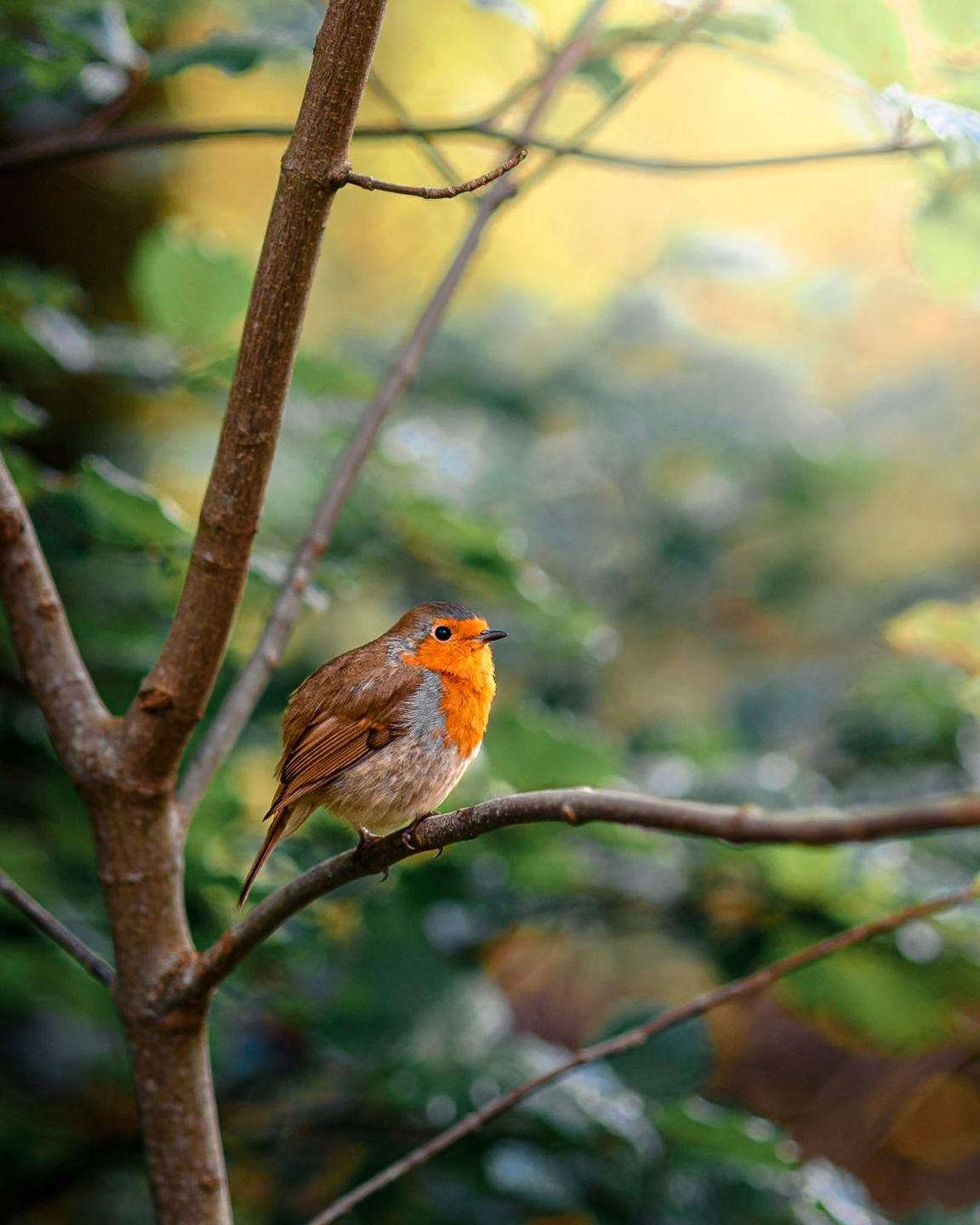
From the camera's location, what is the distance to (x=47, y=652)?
4.10ft

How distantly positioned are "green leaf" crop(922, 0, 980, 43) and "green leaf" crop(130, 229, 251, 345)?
104cm

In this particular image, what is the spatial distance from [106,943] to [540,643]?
922mm

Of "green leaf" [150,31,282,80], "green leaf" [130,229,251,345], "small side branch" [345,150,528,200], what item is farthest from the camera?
"green leaf" [130,229,251,345]

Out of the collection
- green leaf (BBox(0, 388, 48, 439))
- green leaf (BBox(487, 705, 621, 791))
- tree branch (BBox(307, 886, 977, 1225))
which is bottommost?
tree branch (BBox(307, 886, 977, 1225))

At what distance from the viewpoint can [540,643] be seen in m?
2.13

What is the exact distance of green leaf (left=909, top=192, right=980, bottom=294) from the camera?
56.5 inches

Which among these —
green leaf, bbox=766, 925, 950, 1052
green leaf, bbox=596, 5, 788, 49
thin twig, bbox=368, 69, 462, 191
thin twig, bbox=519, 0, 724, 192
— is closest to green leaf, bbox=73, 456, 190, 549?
thin twig, bbox=368, 69, 462, 191

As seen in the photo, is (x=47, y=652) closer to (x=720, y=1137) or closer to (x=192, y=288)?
(x=192, y=288)

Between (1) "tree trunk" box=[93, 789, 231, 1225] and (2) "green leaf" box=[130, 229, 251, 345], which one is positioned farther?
(2) "green leaf" box=[130, 229, 251, 345]

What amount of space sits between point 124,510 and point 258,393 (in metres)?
0.50

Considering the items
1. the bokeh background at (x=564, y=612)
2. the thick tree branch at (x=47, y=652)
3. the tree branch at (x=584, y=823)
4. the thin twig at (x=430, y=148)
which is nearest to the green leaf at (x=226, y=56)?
the bokeh background at (x=564, y=612)

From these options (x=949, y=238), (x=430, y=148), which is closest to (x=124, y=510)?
(x=430, y=148)

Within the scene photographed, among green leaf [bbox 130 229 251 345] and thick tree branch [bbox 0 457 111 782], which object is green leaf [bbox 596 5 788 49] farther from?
thick tree branch [bbox 0 457 111 782]

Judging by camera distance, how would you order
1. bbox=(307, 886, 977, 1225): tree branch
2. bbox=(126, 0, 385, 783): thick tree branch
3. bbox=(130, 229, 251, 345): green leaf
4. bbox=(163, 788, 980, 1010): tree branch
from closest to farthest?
bbox=(163, 788, 980, 1010): tree branch < bbox=(126, 0, 385, 783): thick tree branch < bbox=(307, 886, 977, 1225): tree branch < bbox=(130, 229, 251, 345): green leaf
